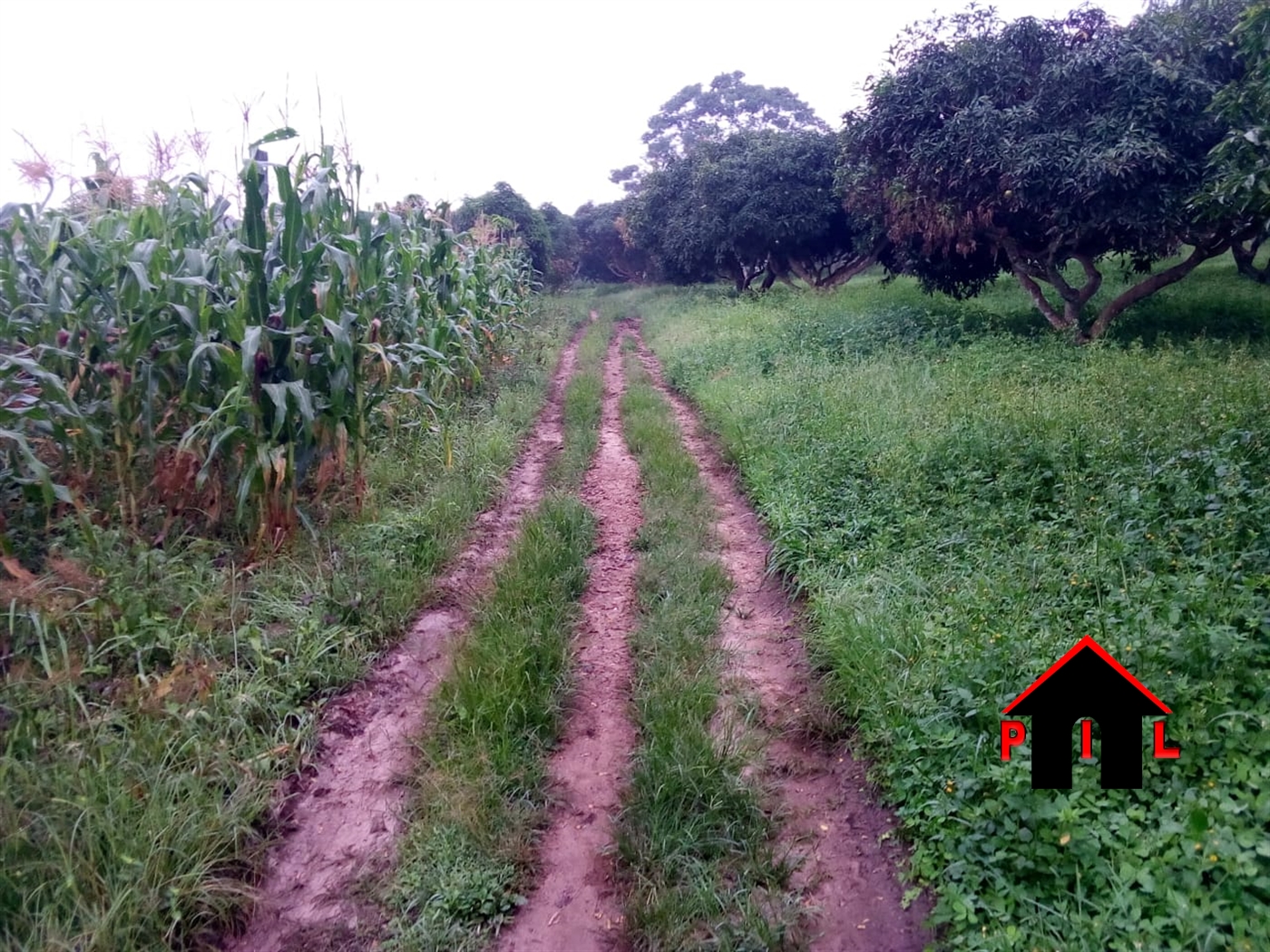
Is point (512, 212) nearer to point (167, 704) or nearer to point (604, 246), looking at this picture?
point (604, 246)

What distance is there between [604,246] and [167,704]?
39.4 m

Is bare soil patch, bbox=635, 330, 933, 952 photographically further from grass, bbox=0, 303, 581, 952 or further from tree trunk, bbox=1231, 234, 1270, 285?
tree trunk, bbox=1231, 234, 1270, 285

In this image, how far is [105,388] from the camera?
4.63m

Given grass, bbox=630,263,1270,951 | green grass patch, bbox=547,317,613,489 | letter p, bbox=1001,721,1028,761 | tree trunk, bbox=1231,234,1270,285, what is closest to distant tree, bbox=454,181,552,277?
green grass patch, bbox=547,317,613,489

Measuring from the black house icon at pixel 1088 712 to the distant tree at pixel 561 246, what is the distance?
30.6 m

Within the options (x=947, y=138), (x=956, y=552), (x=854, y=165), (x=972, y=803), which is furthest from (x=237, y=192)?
(x=854, y=165)

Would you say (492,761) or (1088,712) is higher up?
(1088,712)

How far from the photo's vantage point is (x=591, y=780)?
123 inches

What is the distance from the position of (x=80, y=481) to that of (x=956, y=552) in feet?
16.5

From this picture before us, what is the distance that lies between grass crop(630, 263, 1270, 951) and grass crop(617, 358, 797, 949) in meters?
0.52

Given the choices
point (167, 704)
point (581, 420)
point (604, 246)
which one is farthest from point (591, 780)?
point (604, 246)

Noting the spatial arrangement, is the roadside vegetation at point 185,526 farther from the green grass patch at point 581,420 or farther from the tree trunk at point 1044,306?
the tree trunk at point 1044,306

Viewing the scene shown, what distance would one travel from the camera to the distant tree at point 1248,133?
6648 mm

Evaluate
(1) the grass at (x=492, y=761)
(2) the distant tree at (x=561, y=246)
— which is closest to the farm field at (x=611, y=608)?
(1) the grass at (x=492, y=761)
